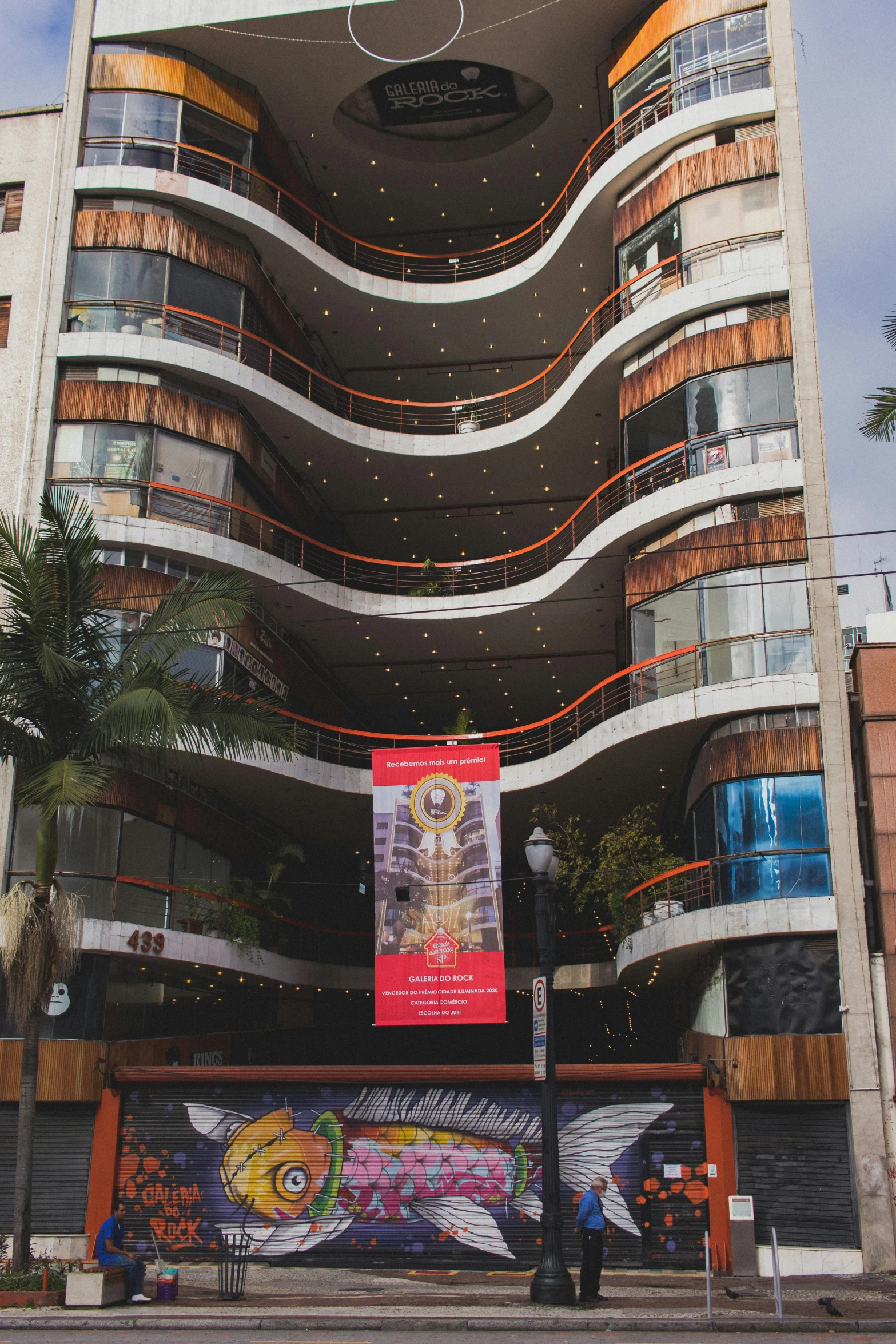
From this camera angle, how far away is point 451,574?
1357 inches

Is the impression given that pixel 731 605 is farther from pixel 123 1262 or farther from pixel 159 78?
pixel 159 78

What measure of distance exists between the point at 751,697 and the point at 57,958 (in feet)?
42.8

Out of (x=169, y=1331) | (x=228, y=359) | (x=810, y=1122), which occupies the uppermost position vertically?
(x=228, y=359)

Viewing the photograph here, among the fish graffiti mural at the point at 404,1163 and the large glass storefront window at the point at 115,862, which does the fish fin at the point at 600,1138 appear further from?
the large glass storefront window at the point at 115,862

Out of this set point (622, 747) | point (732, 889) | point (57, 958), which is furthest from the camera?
point (622, 747)

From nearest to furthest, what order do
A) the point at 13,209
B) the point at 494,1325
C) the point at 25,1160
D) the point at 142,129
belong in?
the point at 494,1325
the point at 25,1160
the point at 13,209
the point at 142,129

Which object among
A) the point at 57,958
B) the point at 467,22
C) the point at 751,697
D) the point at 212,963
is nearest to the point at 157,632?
the point at 57,958

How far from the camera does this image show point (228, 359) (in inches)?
1152

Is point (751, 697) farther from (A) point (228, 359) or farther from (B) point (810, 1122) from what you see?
(A) point (228, 359)

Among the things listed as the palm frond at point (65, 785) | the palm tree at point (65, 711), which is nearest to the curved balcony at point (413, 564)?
the palm tree at point (65, 711)

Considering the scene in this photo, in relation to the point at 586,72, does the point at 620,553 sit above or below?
below

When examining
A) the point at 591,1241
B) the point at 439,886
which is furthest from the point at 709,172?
the point at 591,1241

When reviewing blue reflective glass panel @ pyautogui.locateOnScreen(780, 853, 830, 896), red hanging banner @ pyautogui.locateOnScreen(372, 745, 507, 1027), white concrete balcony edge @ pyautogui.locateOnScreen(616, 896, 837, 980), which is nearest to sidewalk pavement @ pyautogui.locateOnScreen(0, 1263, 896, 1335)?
red hanging banner @ pyautogui.locateOnScreen(372, 745, 507, 1027)

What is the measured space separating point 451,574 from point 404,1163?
17190 mm
